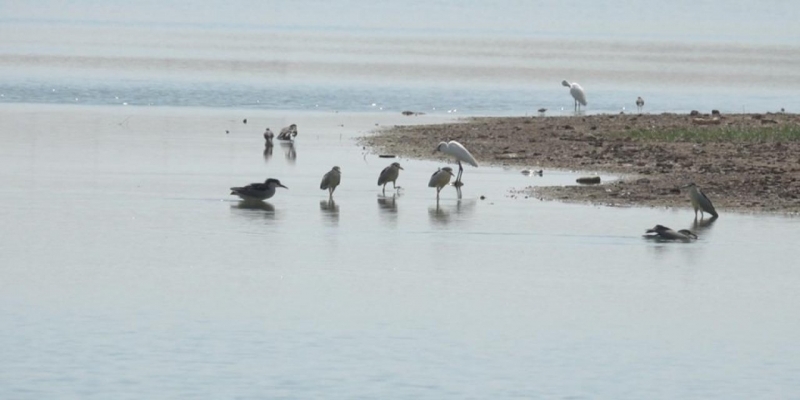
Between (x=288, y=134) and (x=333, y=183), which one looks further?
(x=288, y=134)

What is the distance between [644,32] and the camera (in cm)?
8762

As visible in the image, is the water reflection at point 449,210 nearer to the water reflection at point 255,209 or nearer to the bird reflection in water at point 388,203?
the bird reflection in water at point 388,203

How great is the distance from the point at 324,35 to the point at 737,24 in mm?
35303

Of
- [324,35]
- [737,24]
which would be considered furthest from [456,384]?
[737,24]

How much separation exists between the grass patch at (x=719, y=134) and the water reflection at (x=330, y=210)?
7841 mm

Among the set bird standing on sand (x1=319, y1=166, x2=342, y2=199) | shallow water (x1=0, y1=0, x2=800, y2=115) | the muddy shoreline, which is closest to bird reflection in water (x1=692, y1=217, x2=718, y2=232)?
the muddy shoreline

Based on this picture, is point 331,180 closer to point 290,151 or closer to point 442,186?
point 442,186

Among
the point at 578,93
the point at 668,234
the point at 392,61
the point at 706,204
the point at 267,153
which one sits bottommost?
the point at 668,234

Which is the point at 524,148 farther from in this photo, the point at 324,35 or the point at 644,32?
the point at 644,32

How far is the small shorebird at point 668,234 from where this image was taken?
15156 mm

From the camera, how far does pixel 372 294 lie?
1259 centimetres

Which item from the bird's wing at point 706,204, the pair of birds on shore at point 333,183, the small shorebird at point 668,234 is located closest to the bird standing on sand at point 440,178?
the pair of birds on shore at point 333,183

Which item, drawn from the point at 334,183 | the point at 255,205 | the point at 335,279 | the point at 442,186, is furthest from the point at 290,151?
the point at 335,279

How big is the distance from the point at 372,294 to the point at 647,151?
11.1 metres
